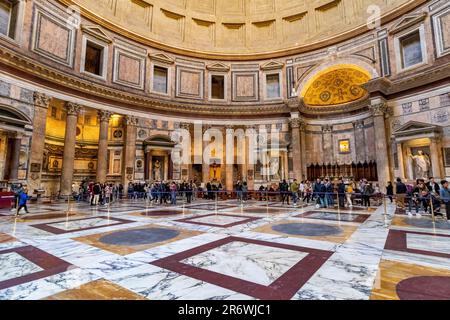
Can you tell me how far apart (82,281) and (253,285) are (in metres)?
2.05

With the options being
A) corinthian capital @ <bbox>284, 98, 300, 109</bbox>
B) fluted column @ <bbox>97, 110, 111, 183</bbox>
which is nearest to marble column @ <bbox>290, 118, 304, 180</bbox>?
corinthian capital @ <bbox>284, 98, 300, 109</bbox>

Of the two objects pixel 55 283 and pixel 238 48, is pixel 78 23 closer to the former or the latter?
pixel 238 48

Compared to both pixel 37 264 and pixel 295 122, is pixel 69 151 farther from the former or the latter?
pixel 295 122

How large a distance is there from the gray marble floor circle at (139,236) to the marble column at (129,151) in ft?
41.4

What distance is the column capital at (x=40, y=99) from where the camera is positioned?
540 inches

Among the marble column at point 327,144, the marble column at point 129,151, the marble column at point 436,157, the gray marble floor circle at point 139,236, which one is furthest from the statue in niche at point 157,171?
the marble column at point 436,157

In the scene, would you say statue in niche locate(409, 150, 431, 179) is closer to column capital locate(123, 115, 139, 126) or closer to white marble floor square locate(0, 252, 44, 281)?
white marble floor square locate(0, 252, 44, 281)

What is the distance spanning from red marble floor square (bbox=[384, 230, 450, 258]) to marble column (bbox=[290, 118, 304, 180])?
13767 millimetres

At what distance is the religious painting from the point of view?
815 inches

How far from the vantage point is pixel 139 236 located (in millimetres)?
5277

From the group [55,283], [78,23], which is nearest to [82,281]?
[55,283]

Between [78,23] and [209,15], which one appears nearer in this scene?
[78,23]

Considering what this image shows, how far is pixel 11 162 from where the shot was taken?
12711mm
